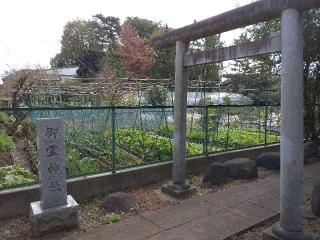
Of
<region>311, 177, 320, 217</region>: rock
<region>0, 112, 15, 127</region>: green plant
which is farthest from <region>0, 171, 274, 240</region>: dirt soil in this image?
<region>0, 112, 15, 127</region>: green plant

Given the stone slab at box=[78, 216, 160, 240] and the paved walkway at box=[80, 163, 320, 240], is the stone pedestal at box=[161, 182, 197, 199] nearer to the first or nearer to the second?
the paved walkway at box=[80, 163, 320, 240]

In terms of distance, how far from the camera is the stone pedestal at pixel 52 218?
4069 millimetres

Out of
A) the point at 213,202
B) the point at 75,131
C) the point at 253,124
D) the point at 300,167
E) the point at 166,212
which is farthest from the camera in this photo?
the point at 253,124

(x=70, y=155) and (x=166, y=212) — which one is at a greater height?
(x=70, y=155)

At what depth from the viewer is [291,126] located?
353 centimetres

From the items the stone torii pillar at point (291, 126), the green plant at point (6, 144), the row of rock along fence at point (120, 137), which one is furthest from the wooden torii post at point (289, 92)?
the green plant at point (6, 144)

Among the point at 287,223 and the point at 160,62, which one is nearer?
the point at 287,223

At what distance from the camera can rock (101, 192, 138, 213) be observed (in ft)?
16.1

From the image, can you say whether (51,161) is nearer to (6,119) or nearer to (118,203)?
(118,203)

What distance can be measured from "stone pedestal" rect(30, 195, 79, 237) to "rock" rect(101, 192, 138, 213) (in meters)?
0.67

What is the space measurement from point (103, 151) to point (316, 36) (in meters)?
5.74

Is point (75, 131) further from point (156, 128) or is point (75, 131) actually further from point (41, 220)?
point (41, 220)

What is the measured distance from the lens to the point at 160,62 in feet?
89.6

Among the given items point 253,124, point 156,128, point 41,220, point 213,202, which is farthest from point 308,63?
point 41,220
